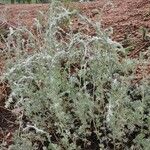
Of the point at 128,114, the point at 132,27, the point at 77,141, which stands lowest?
the point at 77,141

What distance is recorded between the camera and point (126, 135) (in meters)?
2.65

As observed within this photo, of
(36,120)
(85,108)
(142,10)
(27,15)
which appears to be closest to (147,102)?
(85,108)

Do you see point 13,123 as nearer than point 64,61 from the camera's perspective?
Yes

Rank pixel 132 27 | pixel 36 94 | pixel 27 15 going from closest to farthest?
pixel 36 94
pixel 132 27
pixel 27 15

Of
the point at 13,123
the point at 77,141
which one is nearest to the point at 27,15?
the point at 13,123

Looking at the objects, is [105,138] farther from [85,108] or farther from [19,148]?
[19,148]

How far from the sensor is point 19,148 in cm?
256

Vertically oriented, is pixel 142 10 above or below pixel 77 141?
above

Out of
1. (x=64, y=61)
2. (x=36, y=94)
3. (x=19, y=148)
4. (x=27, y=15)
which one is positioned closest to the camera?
(x=19, y=148)

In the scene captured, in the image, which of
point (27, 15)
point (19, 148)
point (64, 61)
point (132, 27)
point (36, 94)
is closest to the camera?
point (19, 148)

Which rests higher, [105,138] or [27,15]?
[27,15]

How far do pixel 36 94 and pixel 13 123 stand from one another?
29 cm

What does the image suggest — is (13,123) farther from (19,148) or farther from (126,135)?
(126,135)

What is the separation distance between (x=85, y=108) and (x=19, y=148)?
15.3 inches
